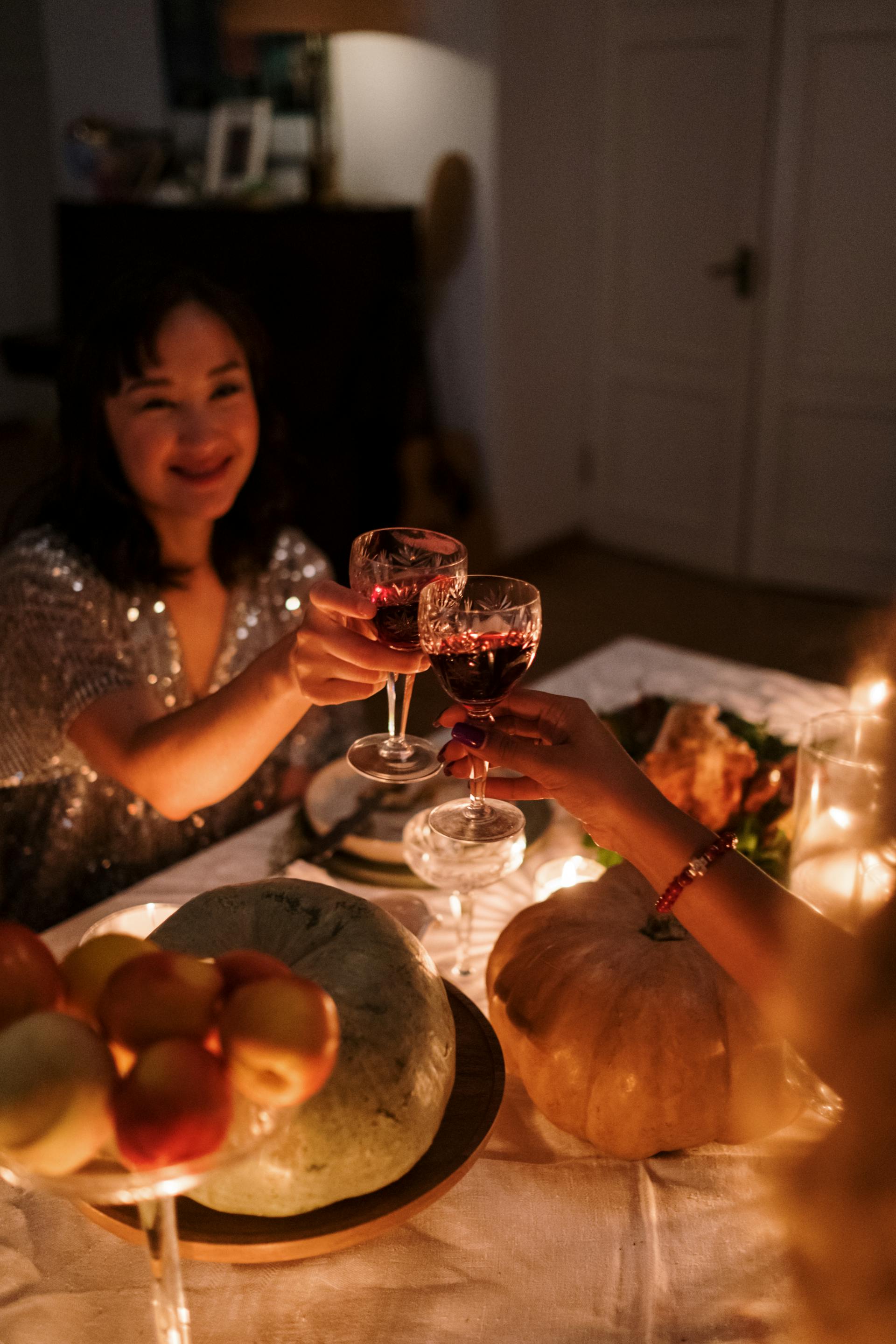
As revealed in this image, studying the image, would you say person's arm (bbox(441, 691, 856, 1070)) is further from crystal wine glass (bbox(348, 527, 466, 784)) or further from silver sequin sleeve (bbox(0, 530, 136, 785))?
silver sequin sleeve (bbox(0, 530, 136, 785))

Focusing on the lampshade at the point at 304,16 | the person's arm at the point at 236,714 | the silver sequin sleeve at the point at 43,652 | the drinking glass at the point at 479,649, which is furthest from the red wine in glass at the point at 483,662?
the lampshade at the point at 304,16

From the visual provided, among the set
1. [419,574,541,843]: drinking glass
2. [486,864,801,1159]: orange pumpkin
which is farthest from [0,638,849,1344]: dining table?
[419,574,541,843]: drinking glass

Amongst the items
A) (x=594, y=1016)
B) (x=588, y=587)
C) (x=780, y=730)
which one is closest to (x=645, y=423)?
(x=588, y=587)

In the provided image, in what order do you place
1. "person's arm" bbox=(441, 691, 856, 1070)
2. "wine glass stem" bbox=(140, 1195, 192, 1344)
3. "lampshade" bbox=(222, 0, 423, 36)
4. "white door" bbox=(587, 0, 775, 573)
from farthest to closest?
"white door" bbox=(587, 0, 775, 573) → "lampshade" bbox=(222, 0, 423, 36) → "person's arm" bbox=(441, 691, 856, 1070) → "wine glass stem" bbox=(140, 1195, 192, 1344)

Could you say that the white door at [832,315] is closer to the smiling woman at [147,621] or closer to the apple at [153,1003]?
the smiling woman at [147,621]

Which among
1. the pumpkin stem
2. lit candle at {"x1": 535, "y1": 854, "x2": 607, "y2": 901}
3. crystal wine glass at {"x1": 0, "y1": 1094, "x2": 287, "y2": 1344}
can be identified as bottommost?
lit candle at {"x1": 535, "y1": 854, "x2": 607, "y2": 901}

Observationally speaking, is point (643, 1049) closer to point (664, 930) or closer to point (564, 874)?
point (664, 930)

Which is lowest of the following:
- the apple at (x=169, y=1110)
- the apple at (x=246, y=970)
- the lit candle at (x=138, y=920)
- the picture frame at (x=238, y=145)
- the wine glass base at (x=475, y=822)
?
the lit candle at (x=138, y=920)

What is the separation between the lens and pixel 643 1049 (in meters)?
0.90

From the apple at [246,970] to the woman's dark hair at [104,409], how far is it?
1.14 metres

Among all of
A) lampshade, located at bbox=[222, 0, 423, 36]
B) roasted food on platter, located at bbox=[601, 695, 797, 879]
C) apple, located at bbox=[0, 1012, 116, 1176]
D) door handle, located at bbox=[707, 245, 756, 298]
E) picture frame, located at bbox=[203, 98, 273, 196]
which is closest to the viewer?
apple, located at bbox=[0, 1012, 116, 1176]

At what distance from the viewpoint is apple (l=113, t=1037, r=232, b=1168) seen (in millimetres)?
505

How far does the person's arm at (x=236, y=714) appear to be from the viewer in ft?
3.71

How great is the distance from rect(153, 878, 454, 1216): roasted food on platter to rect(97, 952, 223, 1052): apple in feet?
0.43
